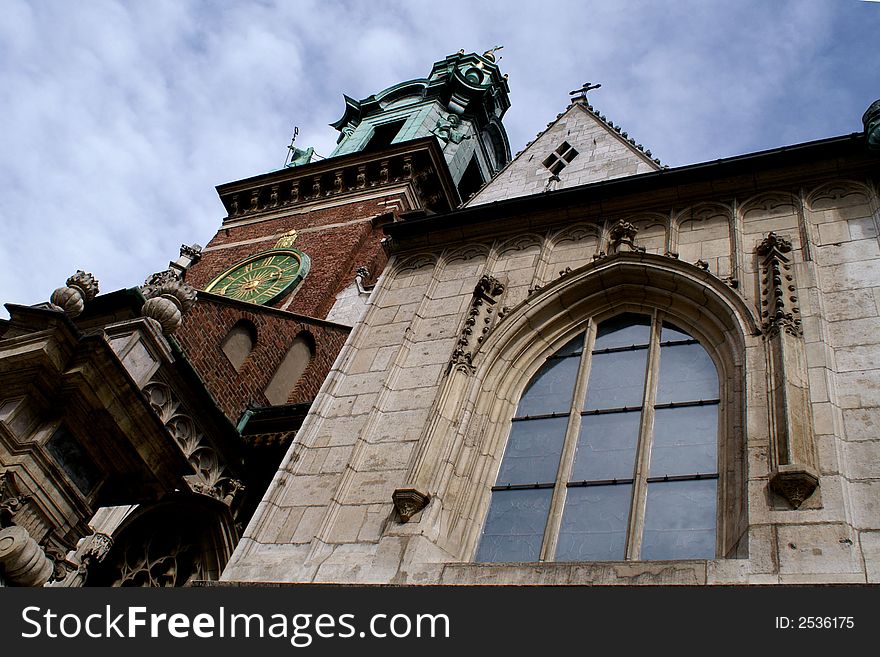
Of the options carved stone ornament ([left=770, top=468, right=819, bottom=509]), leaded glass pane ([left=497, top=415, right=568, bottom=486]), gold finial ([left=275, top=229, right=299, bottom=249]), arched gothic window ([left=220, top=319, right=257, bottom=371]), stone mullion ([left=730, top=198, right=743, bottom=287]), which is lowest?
carved stone ornament ([left=770, top=468, right=819, bottom=509])

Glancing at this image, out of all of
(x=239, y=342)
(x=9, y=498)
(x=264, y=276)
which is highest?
(x=264, y=276)

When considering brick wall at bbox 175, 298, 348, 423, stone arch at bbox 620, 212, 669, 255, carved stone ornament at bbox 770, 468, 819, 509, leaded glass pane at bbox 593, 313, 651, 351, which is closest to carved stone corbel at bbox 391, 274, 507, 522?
leaded glass pane at bbox 593, 313, 651, 351

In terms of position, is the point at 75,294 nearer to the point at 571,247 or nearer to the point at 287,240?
the point at 571,247

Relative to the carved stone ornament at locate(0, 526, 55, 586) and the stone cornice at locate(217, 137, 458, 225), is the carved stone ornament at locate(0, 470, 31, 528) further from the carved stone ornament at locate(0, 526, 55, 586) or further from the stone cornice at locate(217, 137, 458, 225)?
the stone cornice at locate(217, 137, 458, 225)

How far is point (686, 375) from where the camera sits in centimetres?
862

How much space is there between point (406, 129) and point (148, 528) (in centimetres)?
2283

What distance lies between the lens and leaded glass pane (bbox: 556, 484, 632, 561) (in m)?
7.30

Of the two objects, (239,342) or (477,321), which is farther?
(239,342)

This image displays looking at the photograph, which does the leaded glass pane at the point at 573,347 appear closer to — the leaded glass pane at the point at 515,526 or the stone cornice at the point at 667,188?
the leaded glass pane at the point at 515,526

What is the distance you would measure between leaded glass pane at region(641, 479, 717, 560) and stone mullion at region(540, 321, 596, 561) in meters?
0.81

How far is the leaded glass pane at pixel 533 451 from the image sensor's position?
8.30 m

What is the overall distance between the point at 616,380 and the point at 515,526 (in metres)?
2.02

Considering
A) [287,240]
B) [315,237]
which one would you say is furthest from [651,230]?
[287,240]

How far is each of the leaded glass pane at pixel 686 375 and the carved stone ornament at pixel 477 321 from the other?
6.63 feet
